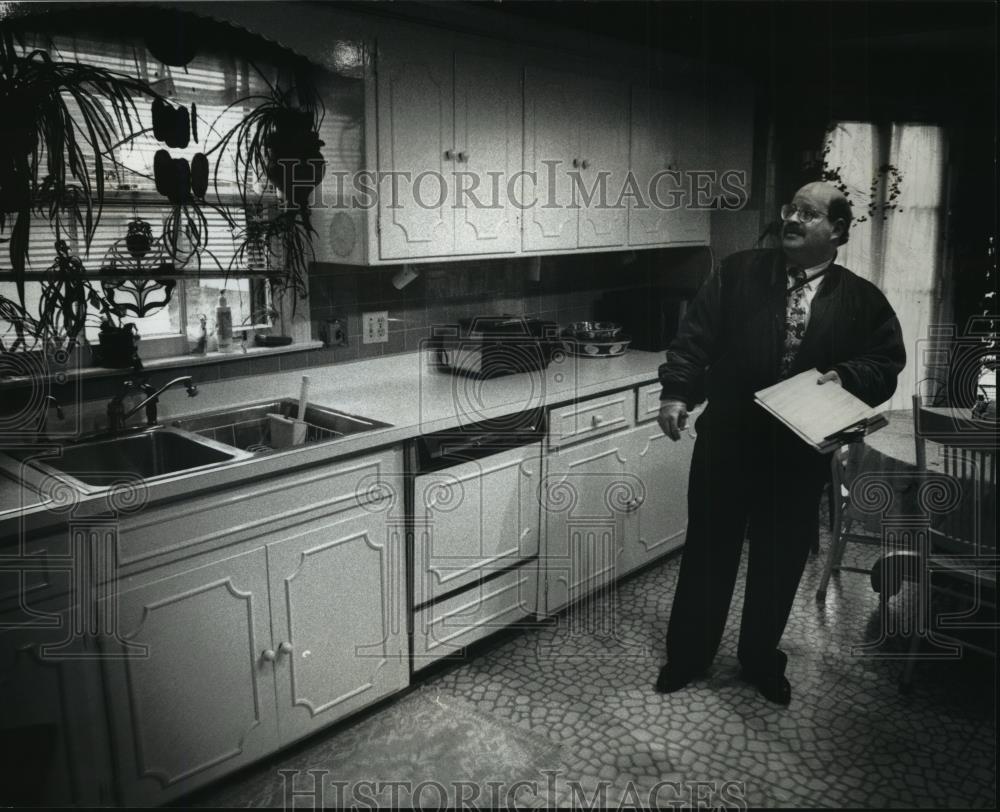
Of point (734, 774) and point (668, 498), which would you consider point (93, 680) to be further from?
point (668, 498)

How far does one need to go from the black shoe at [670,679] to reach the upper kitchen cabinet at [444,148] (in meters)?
1.53

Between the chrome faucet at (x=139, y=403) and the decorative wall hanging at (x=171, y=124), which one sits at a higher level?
the decorative wall hanging at (x=171, y=124)

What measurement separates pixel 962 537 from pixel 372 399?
6.07 ft

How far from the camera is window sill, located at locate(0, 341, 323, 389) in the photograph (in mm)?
2387

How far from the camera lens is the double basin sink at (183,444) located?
2189 millimetres

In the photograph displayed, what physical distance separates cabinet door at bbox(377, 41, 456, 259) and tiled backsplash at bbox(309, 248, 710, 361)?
1.09 ft

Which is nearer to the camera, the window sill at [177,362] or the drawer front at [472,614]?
the window sill at [177,362]

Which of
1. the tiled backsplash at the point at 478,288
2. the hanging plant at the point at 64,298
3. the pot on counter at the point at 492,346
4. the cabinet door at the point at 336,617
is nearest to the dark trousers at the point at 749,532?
the pot on counter at the point at 492,346

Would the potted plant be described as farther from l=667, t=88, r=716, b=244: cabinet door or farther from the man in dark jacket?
l=667, t=88, r=716, b=244: cabinet door

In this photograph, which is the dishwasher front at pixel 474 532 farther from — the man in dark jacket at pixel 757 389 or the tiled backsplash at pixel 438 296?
the tiled backsplash at pixel 438 296

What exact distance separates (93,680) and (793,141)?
3.68 m

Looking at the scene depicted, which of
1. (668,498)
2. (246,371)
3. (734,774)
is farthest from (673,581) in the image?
(246,371)

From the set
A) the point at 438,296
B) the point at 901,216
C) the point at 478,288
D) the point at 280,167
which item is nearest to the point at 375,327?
the point at 438,296

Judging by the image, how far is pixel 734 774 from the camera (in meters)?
2.33
